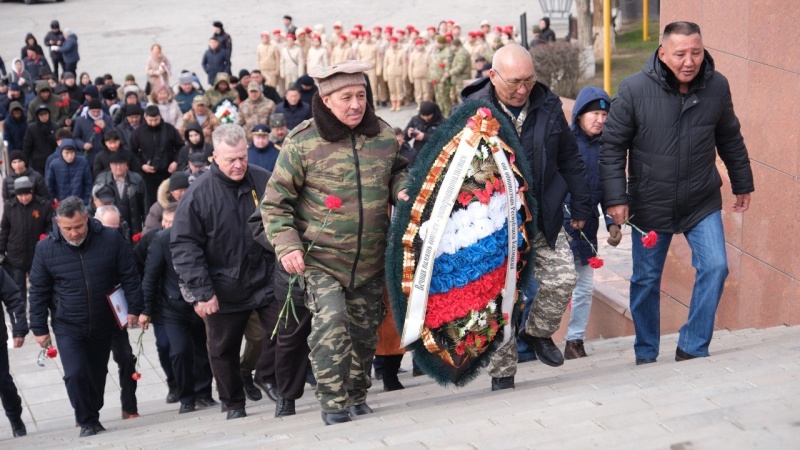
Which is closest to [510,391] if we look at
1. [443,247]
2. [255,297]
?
[443,247]

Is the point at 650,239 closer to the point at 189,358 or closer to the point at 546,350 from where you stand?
the point at 546,350

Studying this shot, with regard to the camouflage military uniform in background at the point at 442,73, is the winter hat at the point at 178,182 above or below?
above

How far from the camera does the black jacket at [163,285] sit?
8906 mm

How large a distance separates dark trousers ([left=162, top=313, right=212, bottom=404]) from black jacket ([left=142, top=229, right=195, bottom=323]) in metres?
0.07

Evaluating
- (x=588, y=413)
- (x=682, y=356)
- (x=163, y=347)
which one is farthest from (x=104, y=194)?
(x=588, y=413)

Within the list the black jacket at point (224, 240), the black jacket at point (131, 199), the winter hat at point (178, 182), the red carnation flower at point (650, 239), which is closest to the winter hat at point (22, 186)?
the black jacket at point (131, 199)

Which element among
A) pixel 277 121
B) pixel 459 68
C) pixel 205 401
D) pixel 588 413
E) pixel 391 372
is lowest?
pixel 205 401

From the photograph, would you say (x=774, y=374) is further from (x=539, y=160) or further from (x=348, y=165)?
(x=348, y=165)

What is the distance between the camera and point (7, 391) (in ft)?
30.2

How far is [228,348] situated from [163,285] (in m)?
1.52

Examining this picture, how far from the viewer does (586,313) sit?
8.48 m

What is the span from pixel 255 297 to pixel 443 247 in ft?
6.31

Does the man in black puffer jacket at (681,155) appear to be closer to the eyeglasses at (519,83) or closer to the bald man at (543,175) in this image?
the bald man at (543,175)

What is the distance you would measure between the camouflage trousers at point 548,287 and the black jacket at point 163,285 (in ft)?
10.5
